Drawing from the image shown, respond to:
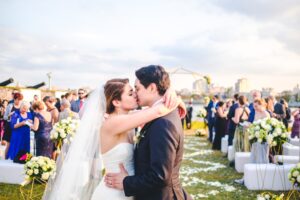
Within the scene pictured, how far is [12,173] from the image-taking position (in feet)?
23.0

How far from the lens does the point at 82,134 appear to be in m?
3.33

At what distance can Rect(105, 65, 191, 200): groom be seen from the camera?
6.92ft

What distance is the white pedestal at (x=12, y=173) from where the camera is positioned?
6.97 m

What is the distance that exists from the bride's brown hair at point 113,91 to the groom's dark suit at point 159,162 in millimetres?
642

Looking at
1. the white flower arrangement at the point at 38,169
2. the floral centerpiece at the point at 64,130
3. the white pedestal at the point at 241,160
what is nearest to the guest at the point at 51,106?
the floral centerpiece at the point at 64,130

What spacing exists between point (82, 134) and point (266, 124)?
4156 millimetres

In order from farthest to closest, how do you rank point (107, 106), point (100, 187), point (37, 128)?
point (37, 128) < point (107, 106) < point (100, 187)

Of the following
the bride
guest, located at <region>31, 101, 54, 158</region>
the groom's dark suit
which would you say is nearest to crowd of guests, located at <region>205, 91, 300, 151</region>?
guest, located at <region>31, 101, 54, 158</region>

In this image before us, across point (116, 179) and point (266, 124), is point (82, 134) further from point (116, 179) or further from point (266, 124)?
point (266, 124)

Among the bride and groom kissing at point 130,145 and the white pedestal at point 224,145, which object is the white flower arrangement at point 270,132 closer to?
the bride and groom kissing at point 130,145

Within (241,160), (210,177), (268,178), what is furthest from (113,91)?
(241,160)

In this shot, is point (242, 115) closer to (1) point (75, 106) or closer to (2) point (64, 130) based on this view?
(1) point (75, 106)

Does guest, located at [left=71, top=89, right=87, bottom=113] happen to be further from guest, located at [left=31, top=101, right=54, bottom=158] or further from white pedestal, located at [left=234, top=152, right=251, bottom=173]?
white pedestal, located at [left=234, top=152, right=251, bottom=173]

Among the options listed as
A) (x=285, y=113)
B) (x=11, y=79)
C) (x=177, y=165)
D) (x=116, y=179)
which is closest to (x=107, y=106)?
(x=116, y=179)
